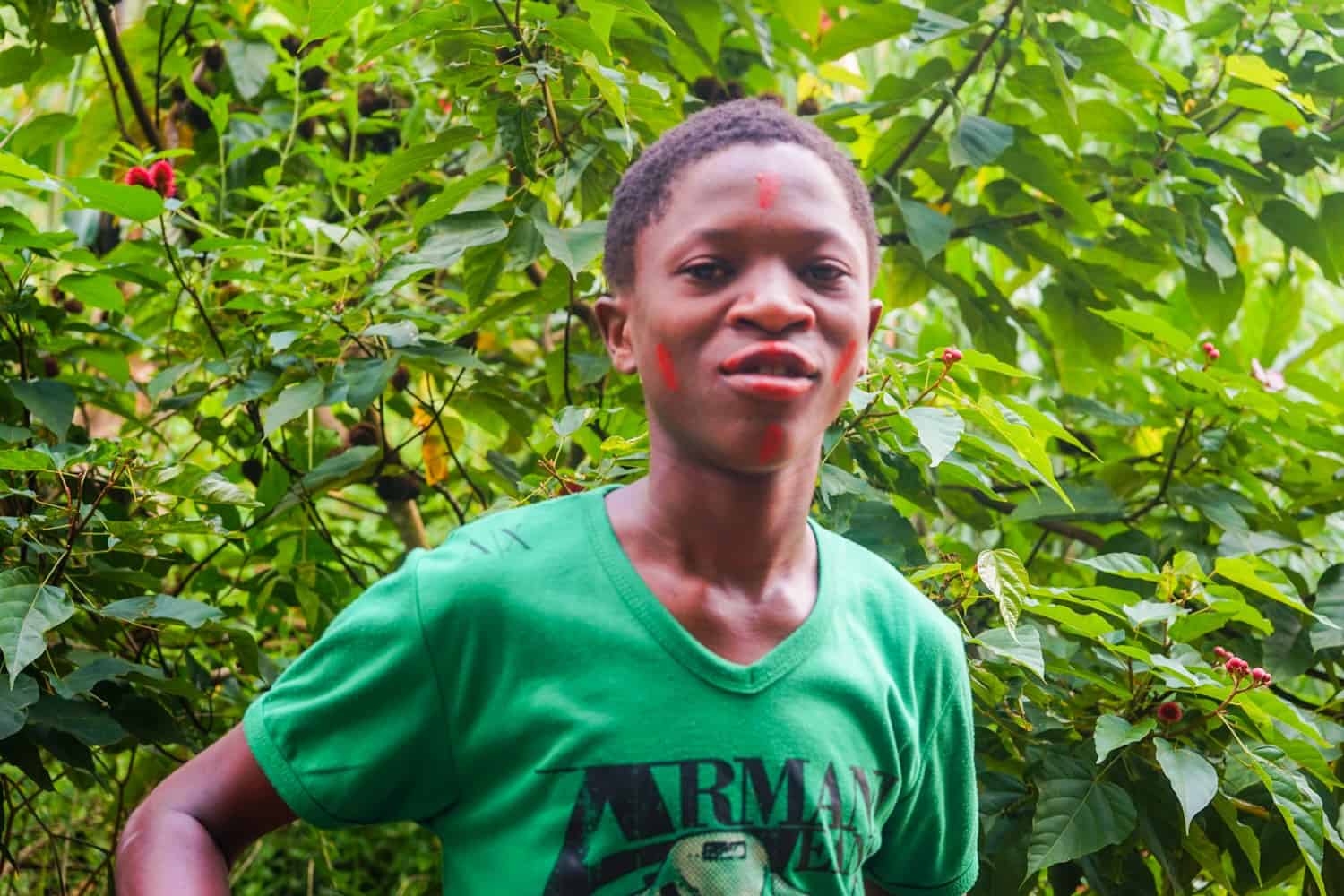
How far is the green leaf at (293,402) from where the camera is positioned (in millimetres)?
1724

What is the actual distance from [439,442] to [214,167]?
602 mm

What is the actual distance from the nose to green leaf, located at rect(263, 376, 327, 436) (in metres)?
0.87

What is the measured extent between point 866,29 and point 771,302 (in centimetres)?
121

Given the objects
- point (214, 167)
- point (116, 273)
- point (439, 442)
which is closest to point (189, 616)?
point (116, 273)

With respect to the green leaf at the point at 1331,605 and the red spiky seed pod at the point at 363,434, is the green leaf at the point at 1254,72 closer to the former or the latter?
the green leaf at the point at 1331,605

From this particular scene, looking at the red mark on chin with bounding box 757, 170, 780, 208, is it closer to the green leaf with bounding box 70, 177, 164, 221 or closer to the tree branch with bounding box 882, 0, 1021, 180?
the green leaf with bounding box 70, 177, 164, 221

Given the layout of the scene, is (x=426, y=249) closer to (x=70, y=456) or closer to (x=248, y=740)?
(x=70, y=456)

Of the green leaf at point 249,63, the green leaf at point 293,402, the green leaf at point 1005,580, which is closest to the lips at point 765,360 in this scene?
the green leaf at point 1005,580

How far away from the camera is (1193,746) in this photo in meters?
1.63

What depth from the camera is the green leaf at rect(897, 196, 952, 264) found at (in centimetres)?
196

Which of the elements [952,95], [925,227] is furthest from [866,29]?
[925,227]

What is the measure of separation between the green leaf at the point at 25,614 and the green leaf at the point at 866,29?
1281mm

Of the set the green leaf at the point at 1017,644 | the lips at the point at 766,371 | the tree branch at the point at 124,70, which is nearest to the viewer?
the lips at the point at 766,371

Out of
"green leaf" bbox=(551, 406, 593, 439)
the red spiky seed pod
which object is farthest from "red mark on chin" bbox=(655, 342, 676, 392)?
the red spiky seed pod
